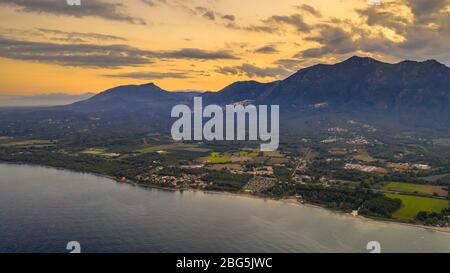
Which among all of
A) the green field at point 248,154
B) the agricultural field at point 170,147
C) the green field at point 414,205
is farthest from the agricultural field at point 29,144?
the green field at point 414,205

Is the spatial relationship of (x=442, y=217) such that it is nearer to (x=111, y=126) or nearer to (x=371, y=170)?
(x=371, y=170)

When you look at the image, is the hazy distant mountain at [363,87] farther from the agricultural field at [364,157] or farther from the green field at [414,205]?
the green field at [414,205]

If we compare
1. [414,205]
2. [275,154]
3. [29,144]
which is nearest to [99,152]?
[29,144]

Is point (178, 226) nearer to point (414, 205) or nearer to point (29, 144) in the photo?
point (414, 205)

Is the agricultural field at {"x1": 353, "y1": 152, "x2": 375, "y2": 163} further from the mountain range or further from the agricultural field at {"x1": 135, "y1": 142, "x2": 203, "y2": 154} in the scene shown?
the mountain range

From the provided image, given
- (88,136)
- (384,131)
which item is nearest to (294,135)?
(384,131)

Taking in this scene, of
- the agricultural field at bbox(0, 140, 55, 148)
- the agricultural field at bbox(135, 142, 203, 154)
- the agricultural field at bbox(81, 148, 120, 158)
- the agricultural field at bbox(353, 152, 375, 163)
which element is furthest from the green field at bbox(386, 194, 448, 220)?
the agricultural field at bbox(0, 140, 55, 148)
